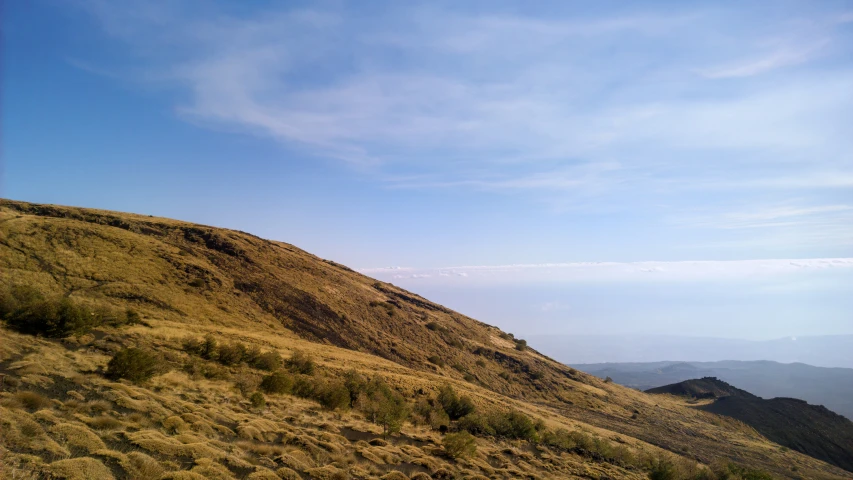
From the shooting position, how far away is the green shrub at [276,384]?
2172 centimetres

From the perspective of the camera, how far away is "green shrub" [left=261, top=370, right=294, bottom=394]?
21.7m

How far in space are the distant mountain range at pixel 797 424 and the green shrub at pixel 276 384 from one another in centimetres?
7571

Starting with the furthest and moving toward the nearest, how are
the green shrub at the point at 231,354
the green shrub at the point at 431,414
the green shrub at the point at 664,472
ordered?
the green shrub at the point at 431,414, the green shrub at the point at 231,354, the green shrub at the point at 664,472

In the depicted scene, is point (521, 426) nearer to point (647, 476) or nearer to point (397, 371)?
point (647, 476)

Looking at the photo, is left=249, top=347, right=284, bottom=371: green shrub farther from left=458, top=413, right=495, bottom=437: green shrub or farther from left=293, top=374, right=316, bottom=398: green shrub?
left=458, top=413, right=495, bottom=437: green shrub

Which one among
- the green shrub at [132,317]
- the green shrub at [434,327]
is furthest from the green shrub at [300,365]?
the green shrub at [434,327]

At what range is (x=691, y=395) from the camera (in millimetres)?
86938

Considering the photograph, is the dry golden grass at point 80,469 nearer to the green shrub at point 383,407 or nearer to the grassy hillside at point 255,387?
the grassy hillside at point 255,387

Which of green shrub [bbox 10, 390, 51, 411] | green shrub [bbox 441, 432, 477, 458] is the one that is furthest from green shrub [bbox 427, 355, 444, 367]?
green shrub [bbox 10, 390, 51, 411]

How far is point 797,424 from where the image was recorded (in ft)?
210

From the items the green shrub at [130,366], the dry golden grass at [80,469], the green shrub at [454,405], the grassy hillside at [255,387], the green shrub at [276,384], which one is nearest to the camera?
the dry golden grass at [80,469]

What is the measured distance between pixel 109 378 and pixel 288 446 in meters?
8.65

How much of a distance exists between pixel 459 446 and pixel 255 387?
11595 mm

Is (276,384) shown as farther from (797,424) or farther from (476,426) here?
(797,424)
